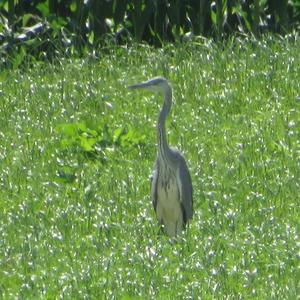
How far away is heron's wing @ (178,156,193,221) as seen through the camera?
339 inches

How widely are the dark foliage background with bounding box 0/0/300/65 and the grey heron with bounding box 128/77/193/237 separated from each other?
14.2ft

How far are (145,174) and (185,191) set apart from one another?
1.14 m

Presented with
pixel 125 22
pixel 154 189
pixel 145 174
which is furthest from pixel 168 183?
pixel 125 22

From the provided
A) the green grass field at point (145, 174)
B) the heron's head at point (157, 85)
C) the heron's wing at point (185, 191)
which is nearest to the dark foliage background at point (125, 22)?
the green grass field at point (145, 174)

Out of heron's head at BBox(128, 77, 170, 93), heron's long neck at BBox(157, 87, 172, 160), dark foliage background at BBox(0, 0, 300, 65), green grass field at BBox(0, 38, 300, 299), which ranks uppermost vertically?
heron's head at BBox(128, 77, 170, 93)

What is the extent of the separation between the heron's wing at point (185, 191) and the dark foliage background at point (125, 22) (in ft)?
14.7

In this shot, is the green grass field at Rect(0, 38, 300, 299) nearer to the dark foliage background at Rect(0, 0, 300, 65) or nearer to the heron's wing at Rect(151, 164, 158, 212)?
the heron's wing at Rect(151, 164, 158, 212)

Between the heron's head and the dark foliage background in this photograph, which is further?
the dark foliage background

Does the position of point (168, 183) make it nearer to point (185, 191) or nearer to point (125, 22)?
point (185, 191)

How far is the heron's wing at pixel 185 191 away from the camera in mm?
8609

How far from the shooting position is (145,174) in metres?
9.73

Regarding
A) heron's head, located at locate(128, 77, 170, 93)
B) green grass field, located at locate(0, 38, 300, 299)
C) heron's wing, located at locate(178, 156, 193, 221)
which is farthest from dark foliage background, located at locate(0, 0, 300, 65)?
heron's wing, located at locate(178, 156, 193, 221)

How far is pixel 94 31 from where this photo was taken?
→ 44.0 ft

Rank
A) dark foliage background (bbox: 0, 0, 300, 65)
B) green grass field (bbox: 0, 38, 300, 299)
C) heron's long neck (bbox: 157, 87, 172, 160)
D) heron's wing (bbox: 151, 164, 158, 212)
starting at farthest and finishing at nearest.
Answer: dark foliage background (bbox: 0, 0, 300, 65) < heron's wing (bbox: 151, 164, 158, 212) < heron's long neck (bbox: 157, 87, 172, 160) < green grass field (bbox: 0, 38, 300, 299)
